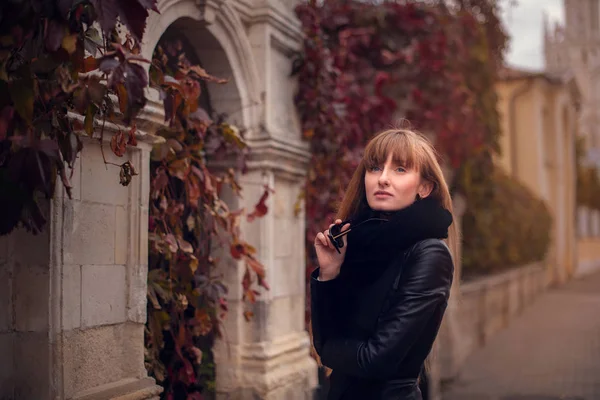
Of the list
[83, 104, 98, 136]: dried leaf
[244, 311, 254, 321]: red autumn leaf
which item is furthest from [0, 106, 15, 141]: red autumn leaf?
[244, 311, 254, 321]: red autumn leaf

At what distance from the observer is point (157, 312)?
386 cm

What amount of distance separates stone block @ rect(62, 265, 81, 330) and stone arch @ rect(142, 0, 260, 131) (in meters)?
1.69

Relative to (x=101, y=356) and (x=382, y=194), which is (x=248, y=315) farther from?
(x=382, y=194)

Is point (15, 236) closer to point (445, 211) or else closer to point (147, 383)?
point (147, 383)

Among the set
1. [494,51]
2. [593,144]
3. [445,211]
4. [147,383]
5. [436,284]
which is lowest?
[147,383]

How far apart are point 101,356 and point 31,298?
459mm

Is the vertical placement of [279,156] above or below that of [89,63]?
below

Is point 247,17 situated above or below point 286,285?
above

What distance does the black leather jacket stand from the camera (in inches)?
88.9

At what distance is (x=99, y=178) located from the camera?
334 centimetres

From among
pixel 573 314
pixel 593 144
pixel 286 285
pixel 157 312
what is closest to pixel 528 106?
pixel 573 314

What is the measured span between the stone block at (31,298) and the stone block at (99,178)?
1.28 feet

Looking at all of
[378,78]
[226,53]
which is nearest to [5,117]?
[226,53]

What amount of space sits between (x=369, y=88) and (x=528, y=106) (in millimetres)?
18452
